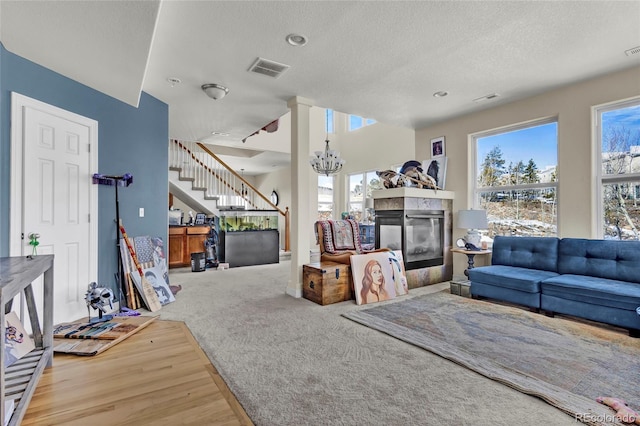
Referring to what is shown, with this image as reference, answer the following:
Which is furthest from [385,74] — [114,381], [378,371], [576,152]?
[114,381]

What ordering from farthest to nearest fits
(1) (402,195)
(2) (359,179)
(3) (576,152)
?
(2) (359,179), (1) (402,195), (3) (576,152)

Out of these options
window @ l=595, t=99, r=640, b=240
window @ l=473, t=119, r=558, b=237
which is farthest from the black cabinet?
window @ l=595, t=99, r=640, b=240

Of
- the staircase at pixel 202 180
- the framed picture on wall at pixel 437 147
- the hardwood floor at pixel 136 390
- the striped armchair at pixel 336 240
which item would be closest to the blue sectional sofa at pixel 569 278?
the striped armchair at pixel 336 240

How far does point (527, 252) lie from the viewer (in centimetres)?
Result: 420

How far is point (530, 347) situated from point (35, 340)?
3924 mm

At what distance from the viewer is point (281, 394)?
2008mm

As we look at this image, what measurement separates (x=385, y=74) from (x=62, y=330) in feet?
14.0

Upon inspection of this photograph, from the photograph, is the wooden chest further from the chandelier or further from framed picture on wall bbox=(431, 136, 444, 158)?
framed picture on wall bbox=(431, 136, 444, 158)

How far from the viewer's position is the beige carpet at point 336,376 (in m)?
1.80

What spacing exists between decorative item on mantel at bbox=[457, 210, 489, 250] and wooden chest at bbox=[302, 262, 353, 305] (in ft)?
6.48

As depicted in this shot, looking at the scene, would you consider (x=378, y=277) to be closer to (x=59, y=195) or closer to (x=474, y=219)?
(x=474, y=219)

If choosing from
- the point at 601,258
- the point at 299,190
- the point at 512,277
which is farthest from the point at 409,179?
the point at 601,258

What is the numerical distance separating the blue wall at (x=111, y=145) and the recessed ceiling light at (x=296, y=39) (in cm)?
232

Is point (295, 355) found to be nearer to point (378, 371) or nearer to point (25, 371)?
point (378, 371)
